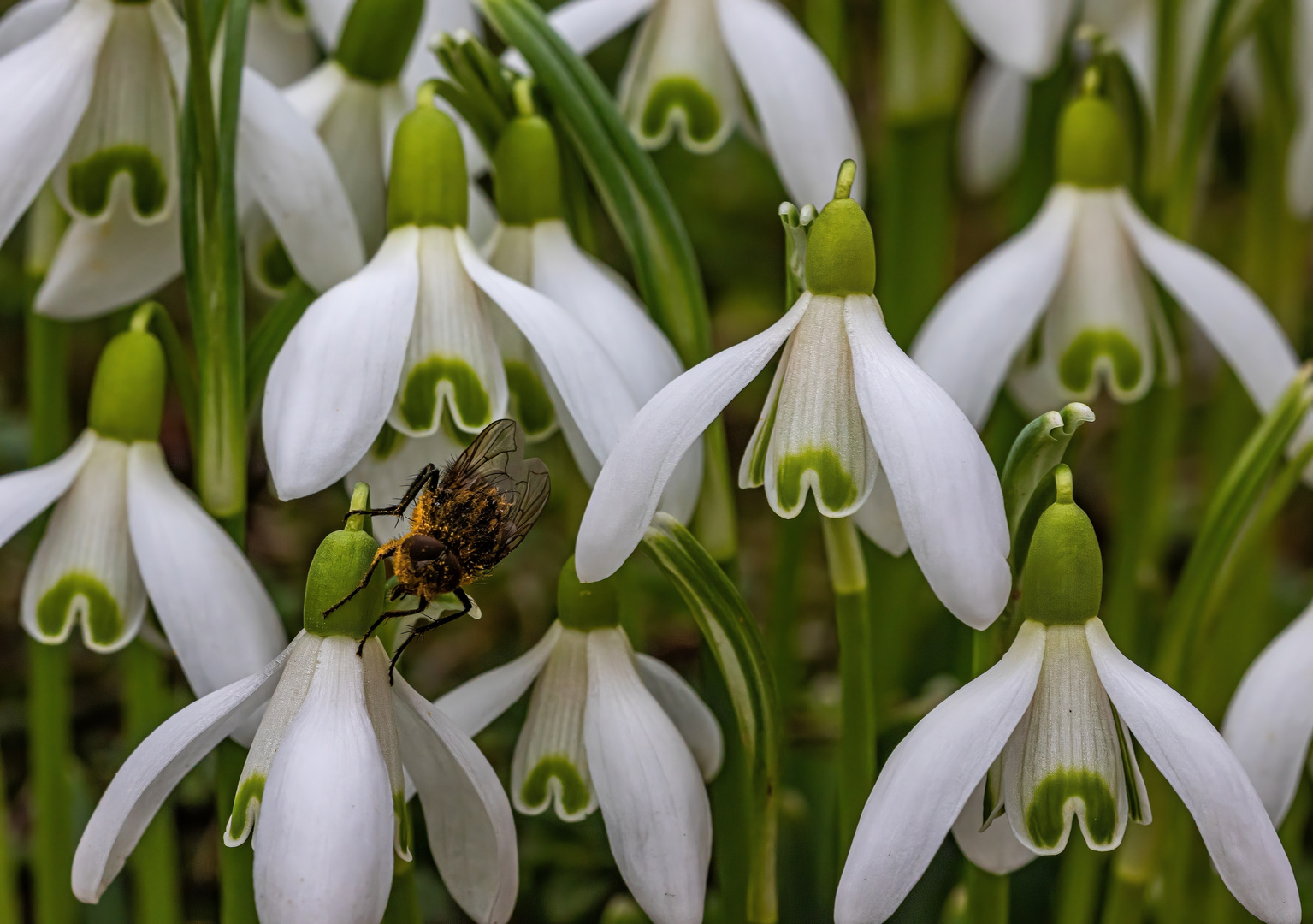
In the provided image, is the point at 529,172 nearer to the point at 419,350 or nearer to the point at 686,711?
the point at 419,350

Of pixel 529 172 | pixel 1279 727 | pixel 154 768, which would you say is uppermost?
pixel 529 172

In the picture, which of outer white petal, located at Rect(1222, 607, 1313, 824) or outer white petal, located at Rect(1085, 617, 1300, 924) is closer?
outer white petal, located at Rect(1085, 617, 1300, 924)

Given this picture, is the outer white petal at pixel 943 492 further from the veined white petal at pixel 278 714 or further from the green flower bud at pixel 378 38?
the green flower bud at pixel 378 38

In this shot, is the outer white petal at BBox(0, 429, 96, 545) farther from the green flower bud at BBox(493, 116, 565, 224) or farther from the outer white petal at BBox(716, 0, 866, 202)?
the outer white petal at BBox(716, 0, 866, 202)

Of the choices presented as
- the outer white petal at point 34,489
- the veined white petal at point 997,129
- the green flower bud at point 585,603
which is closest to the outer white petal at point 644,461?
the green flower bud at point 585,603

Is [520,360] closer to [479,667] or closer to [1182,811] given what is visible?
[1182,811]

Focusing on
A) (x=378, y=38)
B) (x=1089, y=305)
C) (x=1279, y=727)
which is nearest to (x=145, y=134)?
(x=378, y=38)

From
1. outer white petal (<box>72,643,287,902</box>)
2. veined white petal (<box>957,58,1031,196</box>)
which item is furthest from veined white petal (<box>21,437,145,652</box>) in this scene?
veined white petal (<box>957,58,1031,196</box>)

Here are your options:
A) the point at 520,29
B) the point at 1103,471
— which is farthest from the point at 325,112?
the point at 1103,471
